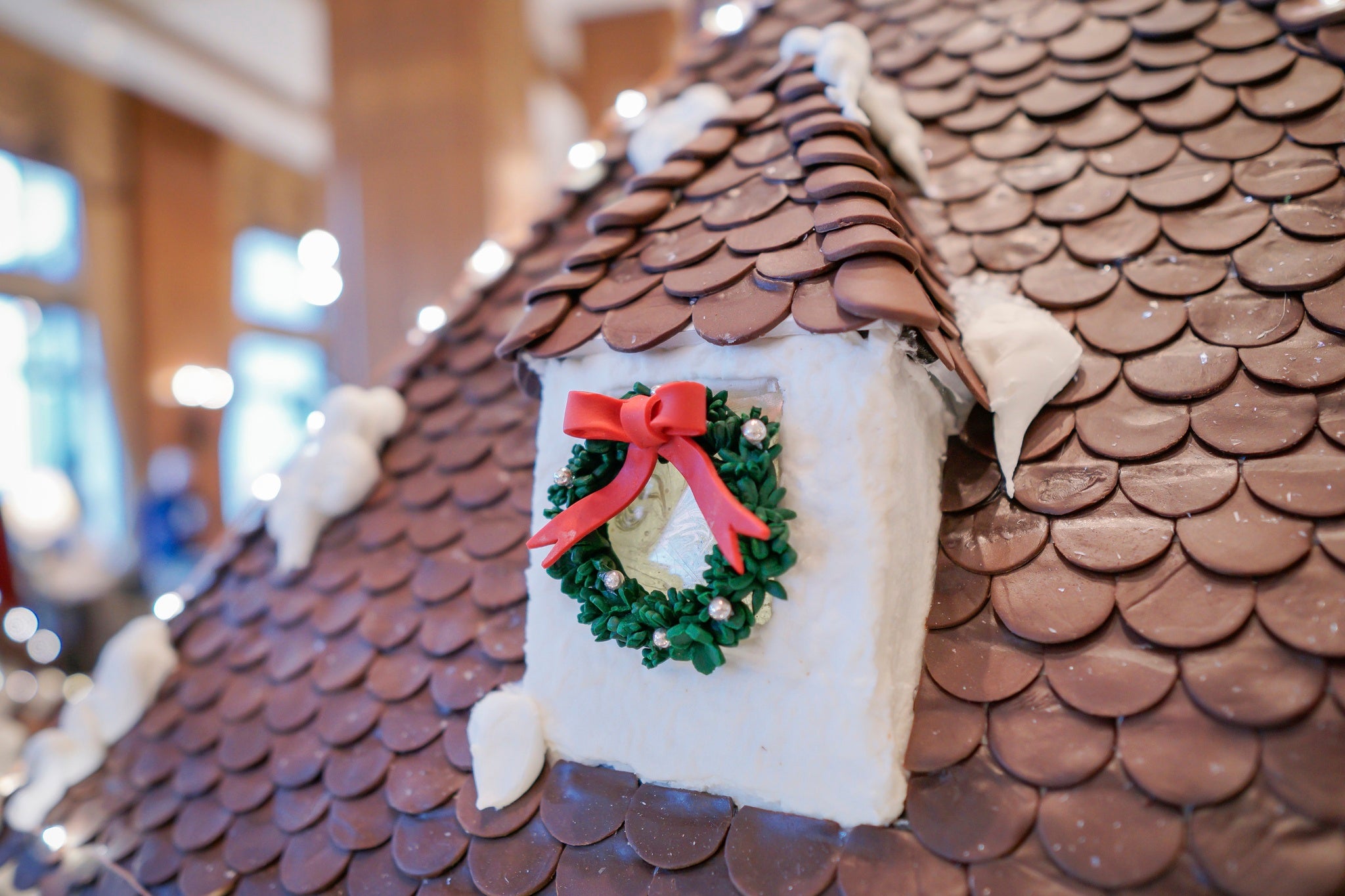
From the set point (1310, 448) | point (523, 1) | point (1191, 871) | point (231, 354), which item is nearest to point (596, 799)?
point (1191, 871)

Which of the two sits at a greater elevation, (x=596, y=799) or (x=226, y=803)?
(x=596, y=799)

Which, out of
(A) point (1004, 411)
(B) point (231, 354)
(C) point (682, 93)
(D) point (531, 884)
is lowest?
(B) point (231, 354)

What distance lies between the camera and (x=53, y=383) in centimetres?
586

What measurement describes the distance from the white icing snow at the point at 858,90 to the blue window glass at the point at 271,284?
720 cm

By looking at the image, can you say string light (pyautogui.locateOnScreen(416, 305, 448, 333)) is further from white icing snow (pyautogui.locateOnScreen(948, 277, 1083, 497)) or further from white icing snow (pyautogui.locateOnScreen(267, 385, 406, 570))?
white icing snow (pyautogui.locateOnScreen(948, 277, 1083, 497))

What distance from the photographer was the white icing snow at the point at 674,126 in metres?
1.47

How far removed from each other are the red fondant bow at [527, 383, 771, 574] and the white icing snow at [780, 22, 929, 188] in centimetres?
56

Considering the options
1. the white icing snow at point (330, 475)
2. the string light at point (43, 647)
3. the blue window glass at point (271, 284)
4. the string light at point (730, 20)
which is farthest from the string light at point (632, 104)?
the blue window glass at point (271, 284)

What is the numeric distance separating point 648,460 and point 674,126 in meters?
0.74

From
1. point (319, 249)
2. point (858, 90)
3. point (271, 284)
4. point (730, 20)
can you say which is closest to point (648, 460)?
point (858, 90)

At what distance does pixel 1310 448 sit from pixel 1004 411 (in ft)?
1.15

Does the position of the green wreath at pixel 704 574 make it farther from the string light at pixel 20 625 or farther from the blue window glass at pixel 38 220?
the blue window glass at pixel 38 220

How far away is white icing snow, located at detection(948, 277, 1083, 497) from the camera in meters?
1.12

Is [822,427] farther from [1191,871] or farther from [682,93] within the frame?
[682,93]
